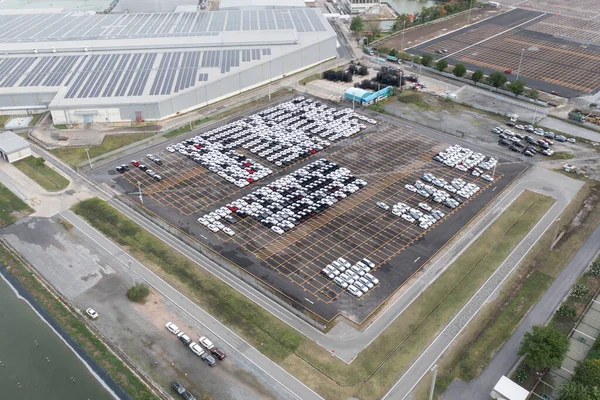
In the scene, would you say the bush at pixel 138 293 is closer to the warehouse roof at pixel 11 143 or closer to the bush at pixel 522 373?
the bush at pixel 522 373

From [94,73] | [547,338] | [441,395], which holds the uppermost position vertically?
[94,73]

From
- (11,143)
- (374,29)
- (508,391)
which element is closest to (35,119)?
(11,143)

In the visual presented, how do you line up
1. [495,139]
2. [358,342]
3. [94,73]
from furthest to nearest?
[94,73] < [495,139] < [358,342]

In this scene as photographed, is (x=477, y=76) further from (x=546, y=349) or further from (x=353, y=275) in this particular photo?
(x=546, y=349)

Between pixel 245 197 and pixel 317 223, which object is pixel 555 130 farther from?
pixel 245 197

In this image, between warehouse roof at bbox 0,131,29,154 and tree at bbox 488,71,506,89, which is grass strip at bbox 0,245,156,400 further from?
tree at bbox 488,71,506,89

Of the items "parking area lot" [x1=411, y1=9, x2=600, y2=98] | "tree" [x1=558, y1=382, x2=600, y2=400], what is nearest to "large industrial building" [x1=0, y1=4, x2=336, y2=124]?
"parking area lot" [x1=411, y1=9, x2=600, y2=98]

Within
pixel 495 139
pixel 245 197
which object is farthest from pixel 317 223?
pixel 495 139
